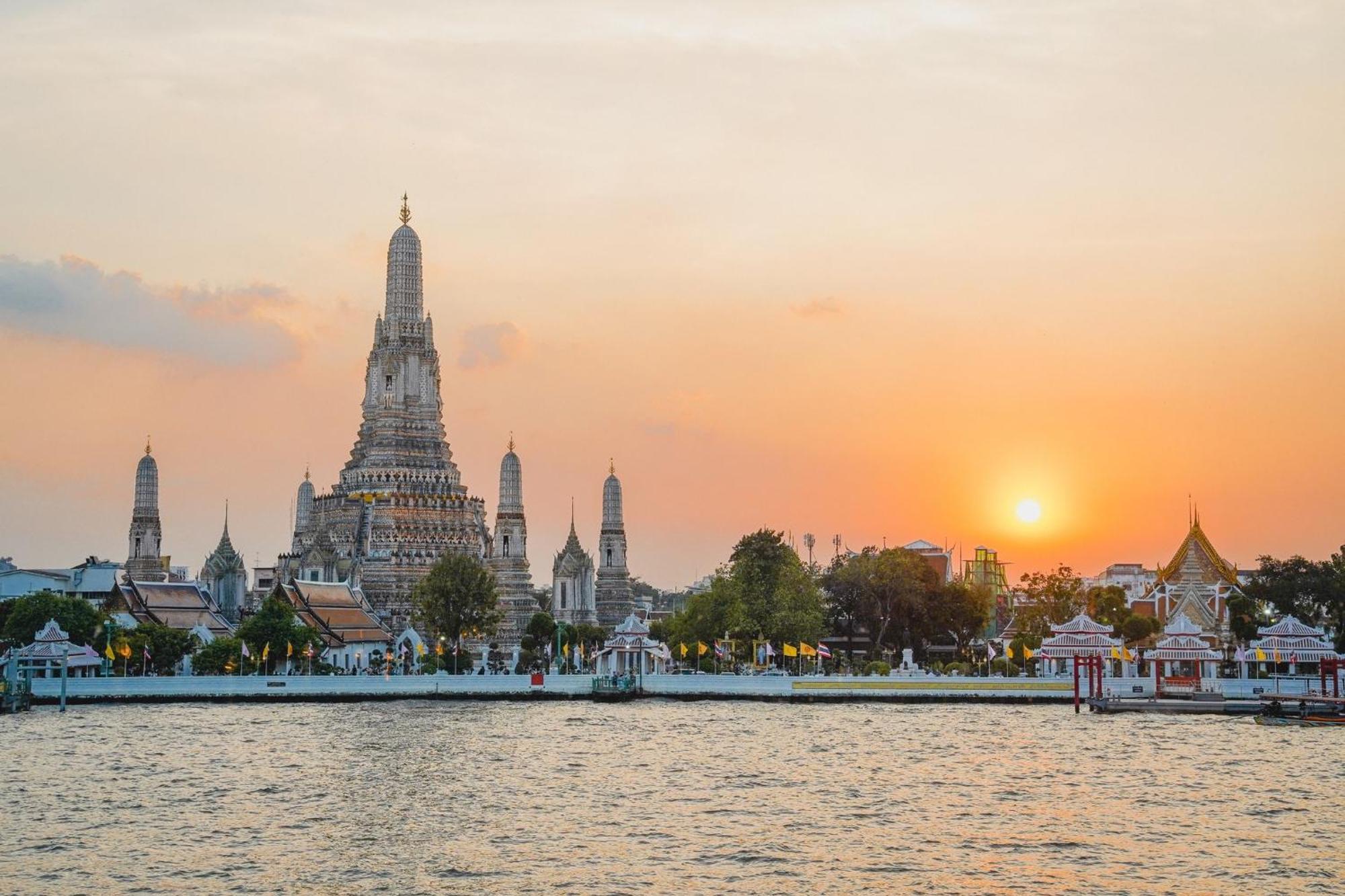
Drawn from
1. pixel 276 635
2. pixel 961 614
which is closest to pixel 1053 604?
pixel 961 614

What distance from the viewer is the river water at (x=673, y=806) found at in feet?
117

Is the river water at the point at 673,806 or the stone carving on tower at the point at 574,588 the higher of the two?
the stone carving on tower at the point at 574,588

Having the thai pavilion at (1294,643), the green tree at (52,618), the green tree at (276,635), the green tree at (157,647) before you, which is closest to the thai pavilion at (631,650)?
the green tree at (276,635)

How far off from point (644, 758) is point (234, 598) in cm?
8777

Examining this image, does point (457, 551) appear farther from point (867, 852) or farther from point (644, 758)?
point (867, 852)

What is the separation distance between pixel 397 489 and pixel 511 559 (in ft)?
32.8

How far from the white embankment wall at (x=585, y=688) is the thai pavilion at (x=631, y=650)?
360 cm

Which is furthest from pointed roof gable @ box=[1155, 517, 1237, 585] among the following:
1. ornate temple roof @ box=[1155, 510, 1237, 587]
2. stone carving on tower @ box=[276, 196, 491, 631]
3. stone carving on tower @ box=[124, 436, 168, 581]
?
stone carving on tower @ box=[124, 436, 168, 581]

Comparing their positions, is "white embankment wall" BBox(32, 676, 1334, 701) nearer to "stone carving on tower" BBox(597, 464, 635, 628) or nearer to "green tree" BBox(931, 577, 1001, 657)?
→ "green tree" BBox(931, 577, 1001, 657)

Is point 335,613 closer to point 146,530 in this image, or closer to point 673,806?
point 146,530

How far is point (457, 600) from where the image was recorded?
10594 cm

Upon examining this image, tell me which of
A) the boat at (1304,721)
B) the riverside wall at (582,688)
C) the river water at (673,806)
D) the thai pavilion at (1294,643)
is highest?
the thai pavilion at (1294,643)

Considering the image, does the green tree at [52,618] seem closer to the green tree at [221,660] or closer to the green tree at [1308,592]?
the green tree at [221,660]

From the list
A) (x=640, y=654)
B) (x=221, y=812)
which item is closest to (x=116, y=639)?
(x=640, y=654)
